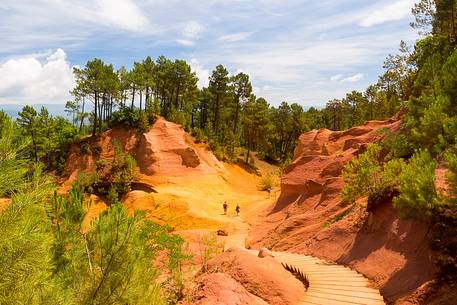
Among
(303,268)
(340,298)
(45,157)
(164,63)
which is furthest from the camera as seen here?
(164,63)

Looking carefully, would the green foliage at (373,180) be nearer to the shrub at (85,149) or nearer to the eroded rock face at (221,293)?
the eroded rock face at (221,293)

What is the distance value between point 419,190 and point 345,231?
613 centimetres

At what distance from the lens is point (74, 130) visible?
54.3 m

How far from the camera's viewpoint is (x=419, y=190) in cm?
1090

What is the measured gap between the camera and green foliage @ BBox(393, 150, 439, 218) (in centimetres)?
1076

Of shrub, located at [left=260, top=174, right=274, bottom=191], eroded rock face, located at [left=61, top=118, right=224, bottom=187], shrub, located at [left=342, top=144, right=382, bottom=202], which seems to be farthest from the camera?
shrub, located at [left=260, top=174, right=274, bottom=191]

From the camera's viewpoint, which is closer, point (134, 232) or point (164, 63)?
point (134, 232)

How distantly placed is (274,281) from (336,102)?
58861 mm

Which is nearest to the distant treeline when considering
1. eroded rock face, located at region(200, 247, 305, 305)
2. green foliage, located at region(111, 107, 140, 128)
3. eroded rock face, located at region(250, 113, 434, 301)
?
green foliage, located at region(111, 107, 140, 128)

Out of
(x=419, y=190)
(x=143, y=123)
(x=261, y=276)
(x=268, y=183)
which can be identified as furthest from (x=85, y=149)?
(x=419, y=190)

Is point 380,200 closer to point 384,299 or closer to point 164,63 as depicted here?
point 384,299

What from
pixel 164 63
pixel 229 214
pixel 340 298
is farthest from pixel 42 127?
pixel 340 298

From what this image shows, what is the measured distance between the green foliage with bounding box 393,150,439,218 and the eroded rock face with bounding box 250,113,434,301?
2.87ft

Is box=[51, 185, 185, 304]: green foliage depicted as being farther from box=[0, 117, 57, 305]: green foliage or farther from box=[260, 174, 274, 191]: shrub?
box=[260, 174, 274, 191]: shrub
